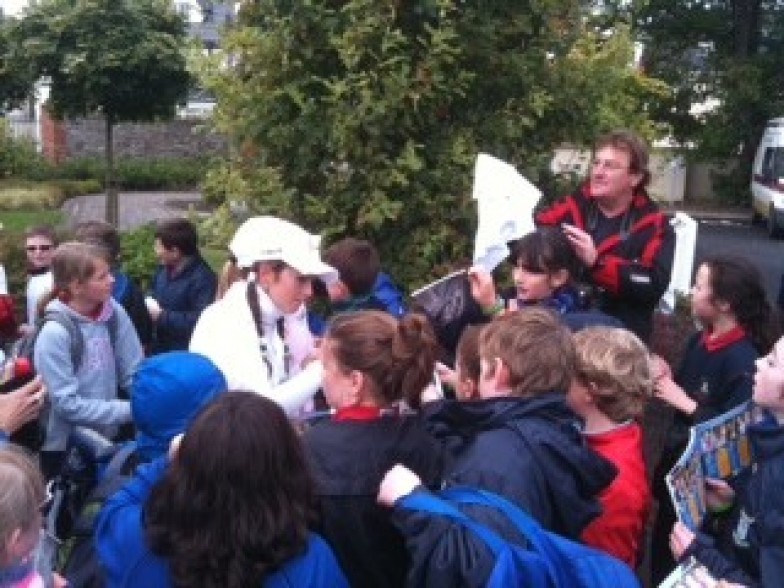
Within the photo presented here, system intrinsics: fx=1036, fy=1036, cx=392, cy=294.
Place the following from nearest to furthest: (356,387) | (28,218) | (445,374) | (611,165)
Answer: (356,387) → (445,374) → (611,165) → (28,218)

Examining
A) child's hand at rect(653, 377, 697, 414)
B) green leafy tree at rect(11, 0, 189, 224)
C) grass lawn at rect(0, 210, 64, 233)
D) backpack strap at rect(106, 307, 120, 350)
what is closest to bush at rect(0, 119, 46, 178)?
grass lawn at rect(0, 210, 64, 233)

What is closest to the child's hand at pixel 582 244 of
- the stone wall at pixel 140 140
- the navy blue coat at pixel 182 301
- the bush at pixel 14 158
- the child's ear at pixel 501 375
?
the child's ear at pixel 501 375

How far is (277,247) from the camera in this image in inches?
144

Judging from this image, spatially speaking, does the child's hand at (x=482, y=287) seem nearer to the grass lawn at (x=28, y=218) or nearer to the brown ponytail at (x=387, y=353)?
the brown ponytail at (x=387, y=353)

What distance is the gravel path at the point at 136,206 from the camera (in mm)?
21470

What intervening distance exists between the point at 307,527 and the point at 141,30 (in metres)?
14.4

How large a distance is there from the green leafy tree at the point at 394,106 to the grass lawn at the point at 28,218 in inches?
562

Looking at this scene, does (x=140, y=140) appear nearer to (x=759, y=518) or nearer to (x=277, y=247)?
(x=277, y=247)

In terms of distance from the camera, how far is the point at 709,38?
33.3 m

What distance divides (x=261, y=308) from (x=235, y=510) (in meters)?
1.47

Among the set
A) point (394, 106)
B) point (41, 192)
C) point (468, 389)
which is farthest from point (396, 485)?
point (41, 192)

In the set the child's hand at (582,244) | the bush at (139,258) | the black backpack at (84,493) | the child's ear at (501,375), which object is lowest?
the bush at (139,258)

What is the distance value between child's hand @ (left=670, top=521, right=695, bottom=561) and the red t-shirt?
0.27 meters

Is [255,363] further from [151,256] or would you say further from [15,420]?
[151,256]
